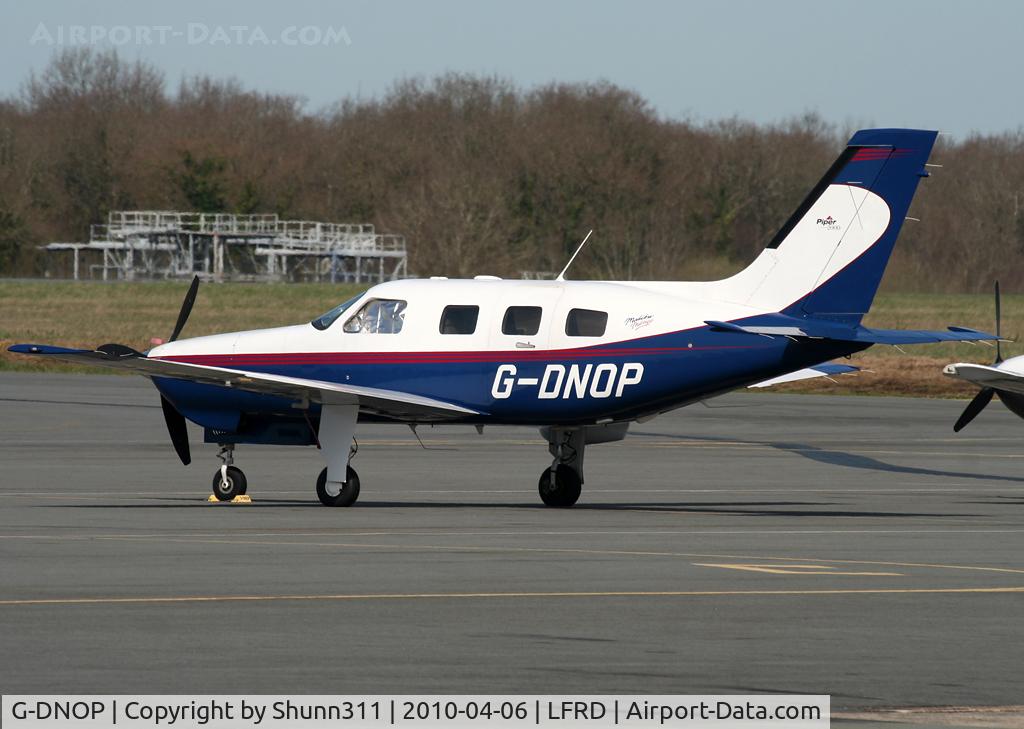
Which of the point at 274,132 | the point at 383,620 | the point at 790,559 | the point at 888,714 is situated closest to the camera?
the point at 888,714

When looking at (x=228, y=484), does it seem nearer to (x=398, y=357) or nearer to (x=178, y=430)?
(x=178, y=430)

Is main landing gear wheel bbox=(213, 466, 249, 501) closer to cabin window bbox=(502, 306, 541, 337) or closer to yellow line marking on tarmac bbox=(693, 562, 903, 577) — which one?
cabin window bbox=(502, 306, 541, 337)

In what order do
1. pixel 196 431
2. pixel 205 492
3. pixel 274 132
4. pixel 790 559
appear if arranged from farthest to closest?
pixel 274 132
pixel 196 431
pixel 205 492
pixel 790 559

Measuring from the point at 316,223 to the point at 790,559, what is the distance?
99.9m

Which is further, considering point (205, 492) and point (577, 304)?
point (205, 492)

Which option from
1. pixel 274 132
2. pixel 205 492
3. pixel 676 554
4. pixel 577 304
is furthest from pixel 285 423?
pixel 274 132

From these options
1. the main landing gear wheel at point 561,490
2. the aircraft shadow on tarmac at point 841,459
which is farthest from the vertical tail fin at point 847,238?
the aircraft shadow on tarmac at point 841,459

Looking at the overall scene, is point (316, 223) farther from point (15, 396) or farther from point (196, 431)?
point (196, 431)

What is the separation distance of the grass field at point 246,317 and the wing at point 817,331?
24.9m

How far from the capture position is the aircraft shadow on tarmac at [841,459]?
2320 cm

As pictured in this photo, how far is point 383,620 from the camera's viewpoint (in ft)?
34.3

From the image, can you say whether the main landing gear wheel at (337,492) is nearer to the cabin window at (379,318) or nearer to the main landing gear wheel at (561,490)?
the cabin window at (379,318)

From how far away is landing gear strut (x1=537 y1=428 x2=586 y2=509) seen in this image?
1853 cm

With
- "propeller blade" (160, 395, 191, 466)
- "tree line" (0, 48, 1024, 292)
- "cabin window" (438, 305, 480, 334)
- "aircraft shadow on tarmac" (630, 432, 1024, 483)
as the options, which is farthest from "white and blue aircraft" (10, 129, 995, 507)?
"tree line" (0, 48, 1024, 292)
